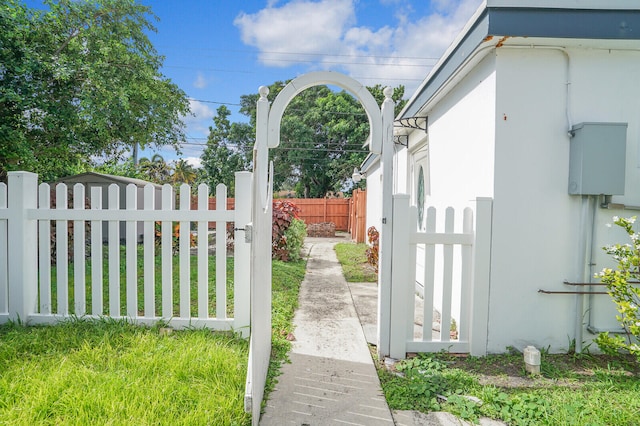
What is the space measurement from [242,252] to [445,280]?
1783 mm

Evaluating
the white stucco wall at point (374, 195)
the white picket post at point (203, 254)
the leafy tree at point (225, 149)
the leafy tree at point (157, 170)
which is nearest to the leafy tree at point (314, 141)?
the leafy tree at point (225, 149)

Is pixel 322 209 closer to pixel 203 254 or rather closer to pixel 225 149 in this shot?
pixel 225 149

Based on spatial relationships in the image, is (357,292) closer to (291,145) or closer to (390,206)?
(390,206)

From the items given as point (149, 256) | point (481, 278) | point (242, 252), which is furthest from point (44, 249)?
point (481, 278)

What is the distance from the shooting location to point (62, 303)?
3.32 m

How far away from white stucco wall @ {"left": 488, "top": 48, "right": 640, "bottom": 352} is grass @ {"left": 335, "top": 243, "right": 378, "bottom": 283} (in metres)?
3.12

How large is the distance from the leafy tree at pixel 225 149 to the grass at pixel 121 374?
19679mm

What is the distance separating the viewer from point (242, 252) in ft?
10.1

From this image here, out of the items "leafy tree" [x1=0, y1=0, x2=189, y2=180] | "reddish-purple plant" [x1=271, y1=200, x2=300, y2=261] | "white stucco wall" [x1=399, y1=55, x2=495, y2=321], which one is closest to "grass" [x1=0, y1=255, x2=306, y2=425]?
"white stucco wall" [x1=399, y1=55, x2=495, y2=321]

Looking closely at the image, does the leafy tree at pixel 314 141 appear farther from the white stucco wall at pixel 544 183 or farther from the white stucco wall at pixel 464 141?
the white stucco wall at pixel 544 183

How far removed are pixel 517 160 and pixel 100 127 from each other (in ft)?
23.0

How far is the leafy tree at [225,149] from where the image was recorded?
22.5 meters

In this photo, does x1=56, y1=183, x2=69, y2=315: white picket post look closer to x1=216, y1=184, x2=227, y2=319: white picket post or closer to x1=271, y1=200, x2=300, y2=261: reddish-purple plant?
x1=216, y1=184, x2=227, y2=319: white picket post

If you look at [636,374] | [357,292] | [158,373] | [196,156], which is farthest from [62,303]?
[196,156]
